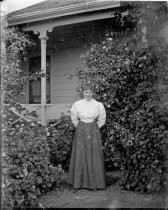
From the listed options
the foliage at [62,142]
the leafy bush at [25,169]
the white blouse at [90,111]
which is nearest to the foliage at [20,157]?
the leafy bush at [25,169]

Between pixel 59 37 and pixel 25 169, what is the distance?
7.34 meters

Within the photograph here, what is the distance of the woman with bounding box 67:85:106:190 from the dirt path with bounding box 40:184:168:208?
0.60ft

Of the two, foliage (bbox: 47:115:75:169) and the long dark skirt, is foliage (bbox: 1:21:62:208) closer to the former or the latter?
the long dark skirt

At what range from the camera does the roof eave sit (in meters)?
8.88

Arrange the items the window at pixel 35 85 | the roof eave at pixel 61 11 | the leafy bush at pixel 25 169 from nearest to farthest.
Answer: the leafy bush at pixel 25 169 < the roof eave at pixel 61 11 < the window at pixel 35 85

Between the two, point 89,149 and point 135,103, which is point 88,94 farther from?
point 89,149

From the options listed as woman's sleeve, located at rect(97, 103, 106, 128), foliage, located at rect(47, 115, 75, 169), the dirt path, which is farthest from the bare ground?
foliage, located at rect(47, 115, 75, 169)

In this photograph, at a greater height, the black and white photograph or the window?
the window

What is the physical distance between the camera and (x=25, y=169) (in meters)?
5.34

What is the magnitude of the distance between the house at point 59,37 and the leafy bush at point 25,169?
Answer: 3.51m

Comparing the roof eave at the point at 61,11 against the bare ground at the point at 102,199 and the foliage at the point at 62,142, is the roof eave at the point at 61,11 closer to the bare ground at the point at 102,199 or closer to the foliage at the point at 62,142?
the foliage at the point at 62,142

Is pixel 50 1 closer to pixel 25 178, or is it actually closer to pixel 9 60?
pixel 9 60

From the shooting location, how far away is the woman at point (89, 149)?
6.26 meters

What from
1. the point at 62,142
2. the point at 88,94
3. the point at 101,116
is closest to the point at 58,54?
the point at 62,142
